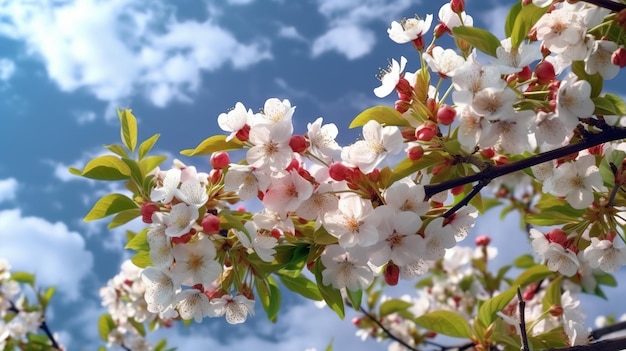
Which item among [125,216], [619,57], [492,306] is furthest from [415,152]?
[492,306]

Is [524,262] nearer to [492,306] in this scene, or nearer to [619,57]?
[492,306]

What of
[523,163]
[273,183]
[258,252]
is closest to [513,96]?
[523,163]

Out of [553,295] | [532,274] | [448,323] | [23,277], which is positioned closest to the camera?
[448,323]

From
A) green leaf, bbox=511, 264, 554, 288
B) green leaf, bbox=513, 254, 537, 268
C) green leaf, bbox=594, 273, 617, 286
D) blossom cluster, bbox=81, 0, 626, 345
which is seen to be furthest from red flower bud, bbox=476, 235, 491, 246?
blossom cluster, bbox=81, 0, 626, 345

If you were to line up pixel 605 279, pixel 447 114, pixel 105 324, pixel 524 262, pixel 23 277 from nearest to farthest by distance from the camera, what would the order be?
pixel 447 114, pixel 605 279, pixel 524 262, pixel 23 277, pixel 105 324

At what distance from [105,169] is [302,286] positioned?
2.29ft

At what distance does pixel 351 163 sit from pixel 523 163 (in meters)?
0.42

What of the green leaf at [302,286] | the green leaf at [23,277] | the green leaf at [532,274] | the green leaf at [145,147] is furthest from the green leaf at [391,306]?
the green leaf at [23,277]

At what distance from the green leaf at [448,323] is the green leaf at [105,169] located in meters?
1.21

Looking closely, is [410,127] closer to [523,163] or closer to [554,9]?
[523,163]

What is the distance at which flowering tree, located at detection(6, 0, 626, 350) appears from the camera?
1.38 m

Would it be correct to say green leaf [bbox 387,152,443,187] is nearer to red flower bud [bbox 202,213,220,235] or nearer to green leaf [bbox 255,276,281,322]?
red flower bud [bbox 202,213,220,235]

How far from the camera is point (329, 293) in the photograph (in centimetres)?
158

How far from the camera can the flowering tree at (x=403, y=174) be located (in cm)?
138
